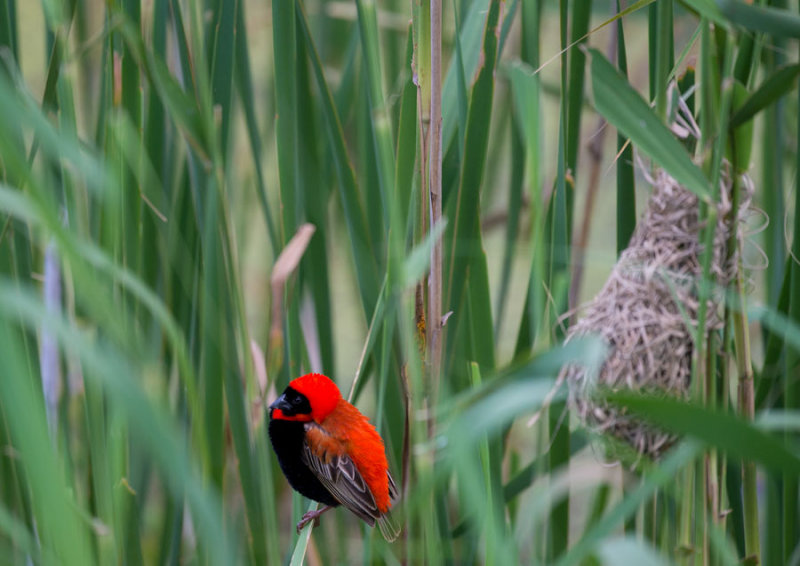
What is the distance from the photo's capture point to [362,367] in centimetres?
83

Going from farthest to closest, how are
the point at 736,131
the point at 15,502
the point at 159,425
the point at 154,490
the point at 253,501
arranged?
the point at 154,490 → the point at 15,502 → the point at 253,501 → the point at 736,131 → the point at 159,425

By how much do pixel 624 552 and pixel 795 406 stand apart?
58cm

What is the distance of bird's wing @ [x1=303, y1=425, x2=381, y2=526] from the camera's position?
2.97ft

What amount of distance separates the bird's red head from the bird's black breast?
0.03 meters

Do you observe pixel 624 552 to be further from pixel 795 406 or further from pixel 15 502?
pixel 15 502

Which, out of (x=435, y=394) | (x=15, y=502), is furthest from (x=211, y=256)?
(x=15, y=502)

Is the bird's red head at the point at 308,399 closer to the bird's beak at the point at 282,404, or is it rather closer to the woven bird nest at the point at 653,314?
the bird's beak at the point at 282,404

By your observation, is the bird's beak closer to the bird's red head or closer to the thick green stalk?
the bird's red head

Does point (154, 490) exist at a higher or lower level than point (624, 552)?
lower

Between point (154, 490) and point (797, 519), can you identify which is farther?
point (154, 490)

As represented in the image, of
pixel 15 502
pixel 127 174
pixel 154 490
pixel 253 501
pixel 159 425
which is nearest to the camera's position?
pixel 159 425

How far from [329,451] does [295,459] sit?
0.17 feet

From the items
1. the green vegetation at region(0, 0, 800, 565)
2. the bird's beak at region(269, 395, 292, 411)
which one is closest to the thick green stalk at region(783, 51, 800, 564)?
the green vegetation at region(0, 0, 800, 565)

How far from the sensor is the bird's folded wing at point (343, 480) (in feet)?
2.97
